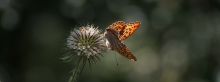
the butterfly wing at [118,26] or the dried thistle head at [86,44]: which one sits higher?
the butterfly wing at [118,26]

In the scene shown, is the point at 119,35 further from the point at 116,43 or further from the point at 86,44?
the point at 86,44

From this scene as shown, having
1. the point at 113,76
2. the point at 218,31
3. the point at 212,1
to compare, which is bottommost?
the point at 113,76

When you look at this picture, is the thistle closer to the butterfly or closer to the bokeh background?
the butterfly

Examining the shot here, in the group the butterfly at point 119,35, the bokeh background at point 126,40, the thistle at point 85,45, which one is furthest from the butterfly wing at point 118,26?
the bokeh background at point 126,40

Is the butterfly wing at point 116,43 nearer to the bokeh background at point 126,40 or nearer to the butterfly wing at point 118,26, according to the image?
the butterfly wing at point 118,26

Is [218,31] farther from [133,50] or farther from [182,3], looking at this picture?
[133,50]

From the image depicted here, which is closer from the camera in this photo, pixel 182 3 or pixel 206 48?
pixel 206 48

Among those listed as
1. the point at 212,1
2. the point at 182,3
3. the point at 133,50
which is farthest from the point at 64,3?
the point at 212,1
